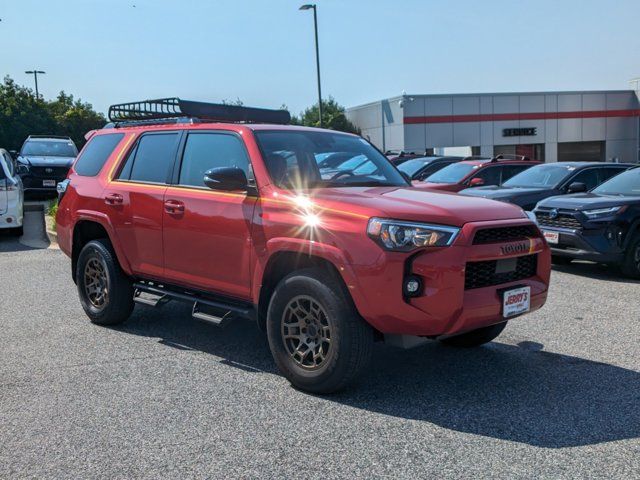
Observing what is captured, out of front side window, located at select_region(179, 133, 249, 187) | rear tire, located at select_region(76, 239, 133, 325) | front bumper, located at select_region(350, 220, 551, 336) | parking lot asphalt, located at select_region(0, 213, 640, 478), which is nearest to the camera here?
parking lot asphalt, located at select_region(0, 213, 640, 478)

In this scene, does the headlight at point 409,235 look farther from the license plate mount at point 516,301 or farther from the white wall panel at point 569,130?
the white wall panel at point 569,130

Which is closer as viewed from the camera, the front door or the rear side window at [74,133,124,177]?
the front door

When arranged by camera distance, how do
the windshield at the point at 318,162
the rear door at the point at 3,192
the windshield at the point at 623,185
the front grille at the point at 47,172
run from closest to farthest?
the windshield at the point at 318,162, the windshield at the point at 623,185, the rear door at the point at 3,192, the front grille at the point at 47,172

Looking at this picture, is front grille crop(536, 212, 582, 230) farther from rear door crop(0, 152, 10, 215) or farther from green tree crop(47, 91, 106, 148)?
green tree crop(47, 91, 106, 148)

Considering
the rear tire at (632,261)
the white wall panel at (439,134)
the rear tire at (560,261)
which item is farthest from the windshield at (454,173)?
the white wall panel at (439,134)

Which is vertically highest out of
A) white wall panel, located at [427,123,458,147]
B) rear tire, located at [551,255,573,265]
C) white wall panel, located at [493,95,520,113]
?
white wall panel, located at [493,95,520,113]

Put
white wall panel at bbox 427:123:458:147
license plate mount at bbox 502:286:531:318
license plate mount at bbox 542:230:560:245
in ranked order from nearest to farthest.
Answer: license plate mount at bbox 502:286:531:318 < license plate mount at bbox 542:230:560:245 < white wall panel at bbox 427:123:458:147

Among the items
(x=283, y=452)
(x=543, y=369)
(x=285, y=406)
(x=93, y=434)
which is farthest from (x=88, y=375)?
(x=543, y=369)

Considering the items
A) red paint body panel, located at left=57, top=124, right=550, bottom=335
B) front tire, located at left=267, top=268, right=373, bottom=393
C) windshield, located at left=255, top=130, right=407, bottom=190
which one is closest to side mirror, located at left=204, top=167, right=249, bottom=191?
red paint body panel, located at left=57, top=124, right=550, bottom=335

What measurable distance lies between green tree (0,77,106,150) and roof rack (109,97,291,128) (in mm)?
32452

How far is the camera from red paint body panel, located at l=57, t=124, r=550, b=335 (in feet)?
13.1

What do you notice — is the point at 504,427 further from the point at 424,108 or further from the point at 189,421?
the point at 424,108

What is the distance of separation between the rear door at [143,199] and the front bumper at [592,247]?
18.1ft

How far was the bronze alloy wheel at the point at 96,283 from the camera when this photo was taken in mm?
6246
